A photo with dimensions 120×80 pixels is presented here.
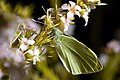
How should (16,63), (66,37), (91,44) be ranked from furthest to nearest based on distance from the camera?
(91,44)
(66,37)
(16,63)

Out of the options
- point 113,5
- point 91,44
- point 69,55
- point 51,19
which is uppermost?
point 51,19

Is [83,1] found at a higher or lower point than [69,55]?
higher

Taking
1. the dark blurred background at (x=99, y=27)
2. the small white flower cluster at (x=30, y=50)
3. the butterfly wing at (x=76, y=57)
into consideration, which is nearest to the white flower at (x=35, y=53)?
the small white flower cluster at (x=30, y=50)

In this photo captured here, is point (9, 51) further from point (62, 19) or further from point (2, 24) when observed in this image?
point (2, 24)

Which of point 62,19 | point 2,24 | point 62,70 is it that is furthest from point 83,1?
point 62,70

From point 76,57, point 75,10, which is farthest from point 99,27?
point 75,10

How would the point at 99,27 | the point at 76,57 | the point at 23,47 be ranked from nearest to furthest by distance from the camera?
1. the point at 23,47
2. the point at 76,57
3. the point at 99,27

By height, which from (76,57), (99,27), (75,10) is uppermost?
(75,10)

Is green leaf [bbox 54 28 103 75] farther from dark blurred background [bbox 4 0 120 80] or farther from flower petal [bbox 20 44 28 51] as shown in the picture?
dark blurred background [bbox 4 0 120 80]

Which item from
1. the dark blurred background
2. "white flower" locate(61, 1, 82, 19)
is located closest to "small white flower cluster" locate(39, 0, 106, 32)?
"white flower" locate(61, 1, 82, 19)

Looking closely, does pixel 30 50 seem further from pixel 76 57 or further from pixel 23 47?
pixel 76 57
